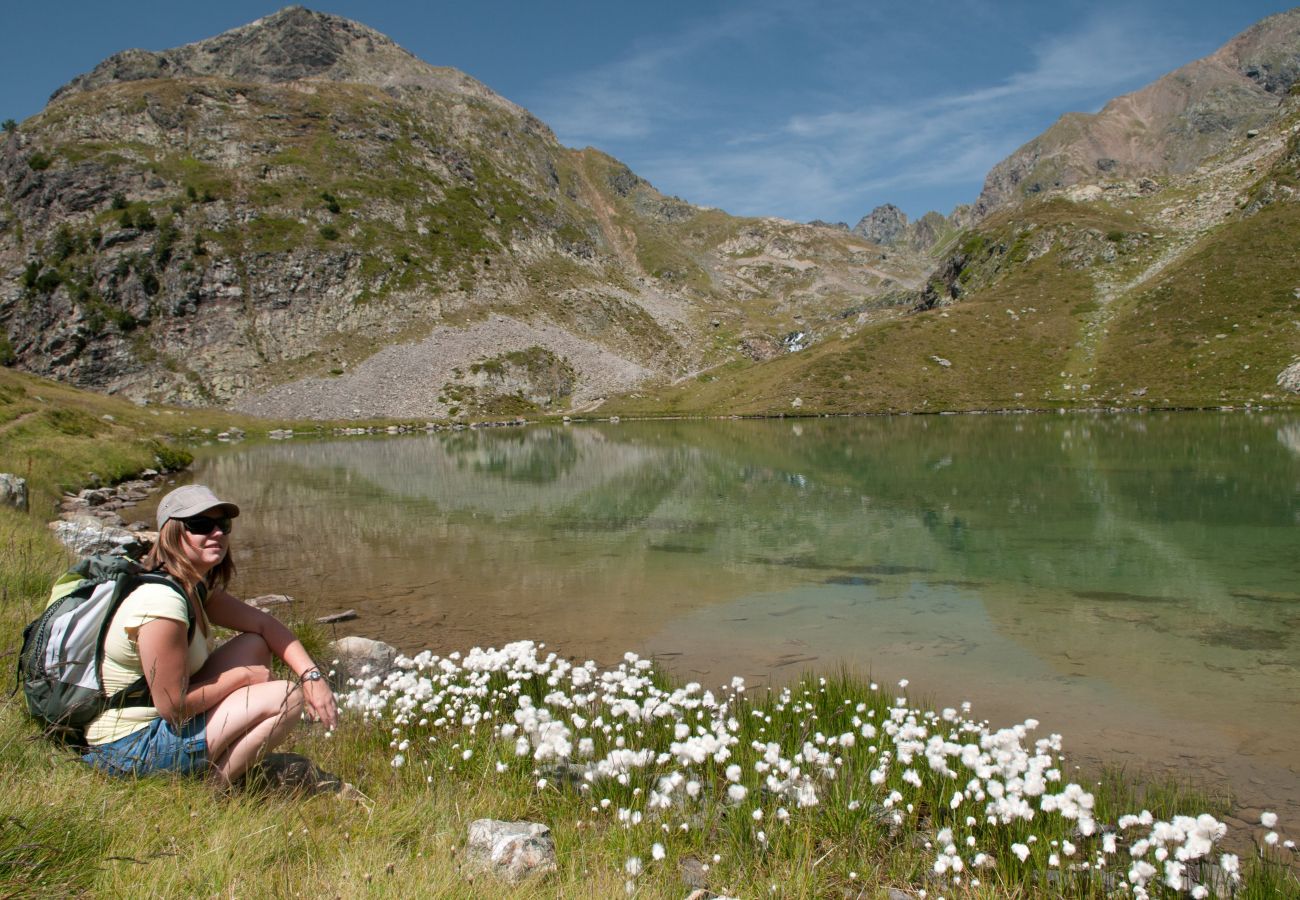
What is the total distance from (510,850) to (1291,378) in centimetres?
10858

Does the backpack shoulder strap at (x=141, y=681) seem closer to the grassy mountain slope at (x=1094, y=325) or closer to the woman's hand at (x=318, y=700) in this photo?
the woman's hand at (x=318, y=700)

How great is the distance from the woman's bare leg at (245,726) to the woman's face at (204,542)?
3.85 feet

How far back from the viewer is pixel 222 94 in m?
161

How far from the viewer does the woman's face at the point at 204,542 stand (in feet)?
20.8

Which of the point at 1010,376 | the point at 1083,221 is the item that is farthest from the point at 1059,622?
the point at 1083,221

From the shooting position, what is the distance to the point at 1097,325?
109875 mm

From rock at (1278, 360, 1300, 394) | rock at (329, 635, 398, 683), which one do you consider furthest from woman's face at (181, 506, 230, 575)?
rock at (1278, 360, 1300, 394)

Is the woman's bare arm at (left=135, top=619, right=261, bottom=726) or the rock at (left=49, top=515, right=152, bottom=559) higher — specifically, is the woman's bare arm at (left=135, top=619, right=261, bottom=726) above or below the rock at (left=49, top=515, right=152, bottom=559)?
above

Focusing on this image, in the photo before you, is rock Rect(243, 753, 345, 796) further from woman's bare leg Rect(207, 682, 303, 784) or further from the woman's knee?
→ the woman's knee

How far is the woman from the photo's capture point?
5777 millimetres

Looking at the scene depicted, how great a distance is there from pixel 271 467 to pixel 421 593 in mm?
44247

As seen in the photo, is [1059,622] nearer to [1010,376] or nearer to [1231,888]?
[1231,888]

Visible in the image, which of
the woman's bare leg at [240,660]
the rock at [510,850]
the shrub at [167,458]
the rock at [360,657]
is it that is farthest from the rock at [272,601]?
A: the shrub at [167,458]

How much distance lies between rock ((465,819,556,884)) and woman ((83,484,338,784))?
1898 millimetres
